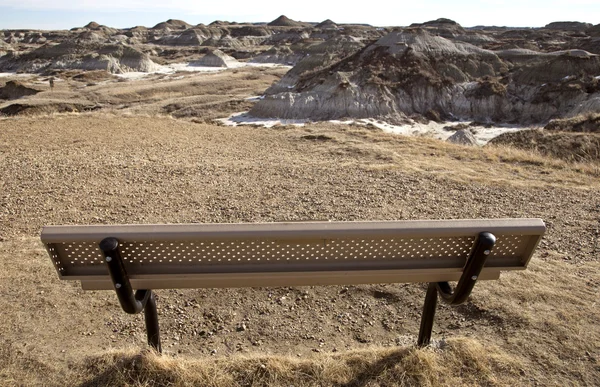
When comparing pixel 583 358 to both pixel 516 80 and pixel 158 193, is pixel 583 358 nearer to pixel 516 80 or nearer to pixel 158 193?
pixel 158 193

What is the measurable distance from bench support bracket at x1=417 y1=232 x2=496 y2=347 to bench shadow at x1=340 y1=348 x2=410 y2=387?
0.64 ft

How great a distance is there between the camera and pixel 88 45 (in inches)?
2697

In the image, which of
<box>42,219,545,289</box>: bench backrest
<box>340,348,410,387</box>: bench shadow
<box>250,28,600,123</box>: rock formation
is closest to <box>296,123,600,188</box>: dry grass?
<box>340,348,410,387</box>: bench shadow

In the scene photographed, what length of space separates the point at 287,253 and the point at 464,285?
1.10 m

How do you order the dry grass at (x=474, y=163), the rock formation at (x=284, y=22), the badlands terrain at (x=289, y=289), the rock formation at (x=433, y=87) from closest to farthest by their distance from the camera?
the badlands terrain at (x=289, y=289) < the dry grass at (x=474, y=163) < the rock formation at (x=433, y=87) < the rock formation at (x=284, y=22)

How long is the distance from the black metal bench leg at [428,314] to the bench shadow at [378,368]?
0.48 ft

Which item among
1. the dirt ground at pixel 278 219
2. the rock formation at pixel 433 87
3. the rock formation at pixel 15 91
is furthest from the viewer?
the rock formation at pixel 15 91

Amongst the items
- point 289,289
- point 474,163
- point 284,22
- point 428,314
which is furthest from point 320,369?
point 284,22

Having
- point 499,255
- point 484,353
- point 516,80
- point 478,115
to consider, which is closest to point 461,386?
point 484,353

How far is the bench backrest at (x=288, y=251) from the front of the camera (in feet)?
8.03

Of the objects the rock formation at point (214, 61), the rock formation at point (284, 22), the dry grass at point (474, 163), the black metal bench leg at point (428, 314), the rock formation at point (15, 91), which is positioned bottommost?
the rock formation at point (15, 91)

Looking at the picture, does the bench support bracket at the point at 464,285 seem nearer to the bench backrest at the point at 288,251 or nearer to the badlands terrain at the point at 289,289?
the bench backrest at the point at 288,251

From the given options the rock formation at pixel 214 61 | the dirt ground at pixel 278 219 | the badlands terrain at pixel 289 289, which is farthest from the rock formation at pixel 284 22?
the dirt ground at pixel 278 219

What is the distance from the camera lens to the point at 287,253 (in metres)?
2.68
